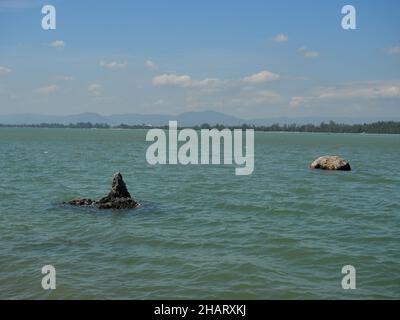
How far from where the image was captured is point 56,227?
861 inches

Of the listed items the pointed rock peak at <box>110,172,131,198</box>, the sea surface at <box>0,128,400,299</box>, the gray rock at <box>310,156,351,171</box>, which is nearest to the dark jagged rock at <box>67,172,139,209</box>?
the pointed rock peak at <box>110,172,131,198</box>

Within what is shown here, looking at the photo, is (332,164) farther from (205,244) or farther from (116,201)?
(205,244)

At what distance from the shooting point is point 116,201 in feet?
86.6

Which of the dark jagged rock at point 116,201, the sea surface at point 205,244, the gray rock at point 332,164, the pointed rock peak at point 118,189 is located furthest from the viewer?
the gray rock at point 332,164

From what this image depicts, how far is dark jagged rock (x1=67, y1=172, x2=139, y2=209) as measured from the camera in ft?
85.9

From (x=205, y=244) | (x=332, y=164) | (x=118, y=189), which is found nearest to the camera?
(x=205, y=244)

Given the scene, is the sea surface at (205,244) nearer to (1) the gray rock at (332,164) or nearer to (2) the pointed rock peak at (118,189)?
(2) the pointed rock peak at (118,189)

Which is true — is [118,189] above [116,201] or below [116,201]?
above

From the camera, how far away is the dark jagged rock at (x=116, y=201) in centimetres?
2619

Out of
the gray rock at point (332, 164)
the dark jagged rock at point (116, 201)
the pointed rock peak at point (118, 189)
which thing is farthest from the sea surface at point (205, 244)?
the gray rock at point (332, 164)

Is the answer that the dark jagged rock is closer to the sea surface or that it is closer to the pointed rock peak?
the pointed rock peak

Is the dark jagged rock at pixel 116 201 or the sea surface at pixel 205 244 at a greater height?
the dark jagged rock at pixel 116 201

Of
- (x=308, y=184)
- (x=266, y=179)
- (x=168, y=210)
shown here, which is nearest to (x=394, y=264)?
(x=168, y=210)

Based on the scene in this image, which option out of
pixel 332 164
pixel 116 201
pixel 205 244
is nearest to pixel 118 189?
pixel 116 201
